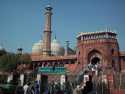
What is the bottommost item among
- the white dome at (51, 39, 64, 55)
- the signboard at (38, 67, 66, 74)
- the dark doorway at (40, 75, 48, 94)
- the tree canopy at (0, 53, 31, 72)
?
the dark doorway at (40, 75, 48, 94)

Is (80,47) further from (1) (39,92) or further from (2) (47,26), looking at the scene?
(1) (39,92)

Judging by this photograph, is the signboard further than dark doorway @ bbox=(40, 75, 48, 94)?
Yes

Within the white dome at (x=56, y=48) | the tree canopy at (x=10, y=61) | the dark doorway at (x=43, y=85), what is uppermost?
the white dome at (x=56, y=48)

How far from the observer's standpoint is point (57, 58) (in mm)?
41844

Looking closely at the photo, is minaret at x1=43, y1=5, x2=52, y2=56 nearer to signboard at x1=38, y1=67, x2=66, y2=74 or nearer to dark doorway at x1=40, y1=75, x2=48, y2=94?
signboard at x1=38, y1=67, x2=66, y2=74

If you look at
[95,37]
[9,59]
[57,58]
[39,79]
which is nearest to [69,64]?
[57,58]

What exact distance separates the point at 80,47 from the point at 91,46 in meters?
1.92

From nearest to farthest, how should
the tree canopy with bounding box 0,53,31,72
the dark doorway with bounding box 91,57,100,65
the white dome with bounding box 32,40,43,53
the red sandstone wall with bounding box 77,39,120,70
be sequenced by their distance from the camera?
the red sandstone wall with bounding box 77,39,120,70, the dark doorway with bounding box 91,57,100,65, the tree canopy with bounding box 0,53,31,72, the white dome with bounding box 32,40,43,53

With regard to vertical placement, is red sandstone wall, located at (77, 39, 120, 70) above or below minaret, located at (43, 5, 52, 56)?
below

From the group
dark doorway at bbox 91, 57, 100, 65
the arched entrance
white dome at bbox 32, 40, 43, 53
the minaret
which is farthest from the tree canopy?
dark doorway at bbox 91, 57, 100, 65

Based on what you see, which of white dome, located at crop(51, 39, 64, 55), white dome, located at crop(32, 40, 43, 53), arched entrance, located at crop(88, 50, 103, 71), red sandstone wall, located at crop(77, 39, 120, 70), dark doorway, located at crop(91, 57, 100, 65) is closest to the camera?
red sandstone wall, located at crop(77, 39, 120, 70)

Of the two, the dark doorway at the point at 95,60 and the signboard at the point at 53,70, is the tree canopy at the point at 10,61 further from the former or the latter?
the signboard at the point at 53,70

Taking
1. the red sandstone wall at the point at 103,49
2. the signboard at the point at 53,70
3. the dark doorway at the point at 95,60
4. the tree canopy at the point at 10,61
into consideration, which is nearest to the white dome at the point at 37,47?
the tree canopy at the point at 10,61

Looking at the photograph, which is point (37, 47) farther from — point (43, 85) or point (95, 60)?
point (43, 85)
